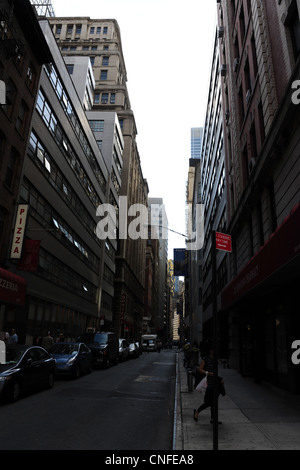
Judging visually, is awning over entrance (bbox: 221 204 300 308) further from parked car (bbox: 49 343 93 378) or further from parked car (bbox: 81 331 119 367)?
parked car (bbox: 81 331 119 367)

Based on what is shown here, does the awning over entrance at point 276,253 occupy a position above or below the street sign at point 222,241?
above

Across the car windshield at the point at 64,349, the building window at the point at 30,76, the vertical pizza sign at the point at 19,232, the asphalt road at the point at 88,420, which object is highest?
the building window at the point at 30,76

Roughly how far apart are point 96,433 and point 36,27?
80.5 ft

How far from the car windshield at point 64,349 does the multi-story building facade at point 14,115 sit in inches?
131

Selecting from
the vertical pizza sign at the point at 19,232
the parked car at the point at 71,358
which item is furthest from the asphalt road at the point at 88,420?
the vertical pizza sign at the point at 19,232

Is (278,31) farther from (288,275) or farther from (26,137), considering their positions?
(26,137)

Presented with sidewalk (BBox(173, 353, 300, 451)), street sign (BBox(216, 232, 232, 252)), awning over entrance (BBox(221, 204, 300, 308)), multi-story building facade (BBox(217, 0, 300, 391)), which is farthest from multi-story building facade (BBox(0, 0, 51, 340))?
street sign (BBox(216, 232, 232, 252))

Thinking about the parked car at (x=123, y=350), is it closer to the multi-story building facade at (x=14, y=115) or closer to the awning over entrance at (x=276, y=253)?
the multi-story building facade at (x=14, y=115)

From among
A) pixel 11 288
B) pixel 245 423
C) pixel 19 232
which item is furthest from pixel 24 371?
pixel 19 232

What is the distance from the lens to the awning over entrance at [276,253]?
26.3 ft

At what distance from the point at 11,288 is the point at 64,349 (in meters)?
4.12

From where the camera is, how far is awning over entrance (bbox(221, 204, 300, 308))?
801cm

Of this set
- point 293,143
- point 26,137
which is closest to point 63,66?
point 26,137

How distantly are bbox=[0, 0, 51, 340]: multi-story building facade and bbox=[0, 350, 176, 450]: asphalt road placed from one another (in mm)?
7812
